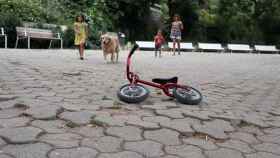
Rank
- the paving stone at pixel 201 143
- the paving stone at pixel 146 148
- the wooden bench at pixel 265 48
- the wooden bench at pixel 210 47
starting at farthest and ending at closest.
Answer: the wooden bench at pixel 265 48 < the wooden bench at pixel 210 47 < the paving stone at pixel 201 143 < the paving stone at pixel 146 148

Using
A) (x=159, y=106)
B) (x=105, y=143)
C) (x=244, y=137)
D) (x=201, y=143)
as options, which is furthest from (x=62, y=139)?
(x=159, y=106)

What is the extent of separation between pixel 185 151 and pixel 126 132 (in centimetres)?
73

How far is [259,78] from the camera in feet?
37.5

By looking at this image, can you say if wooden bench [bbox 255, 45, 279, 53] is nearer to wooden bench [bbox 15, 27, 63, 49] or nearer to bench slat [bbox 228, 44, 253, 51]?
bench slat [bbox 228, 44, 253, 51]

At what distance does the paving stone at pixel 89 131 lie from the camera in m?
4.48

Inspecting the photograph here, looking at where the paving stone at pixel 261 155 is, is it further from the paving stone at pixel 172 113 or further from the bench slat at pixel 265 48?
the bench slat at pixel 265 48

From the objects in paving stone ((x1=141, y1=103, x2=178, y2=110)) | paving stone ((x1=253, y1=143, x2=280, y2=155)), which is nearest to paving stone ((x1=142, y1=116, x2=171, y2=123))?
paving stone ((x1=141, y1=103, x2=178, y2=110))

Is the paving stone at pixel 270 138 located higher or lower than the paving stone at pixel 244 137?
lower

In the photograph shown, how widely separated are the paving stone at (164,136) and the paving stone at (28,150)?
3.55ft

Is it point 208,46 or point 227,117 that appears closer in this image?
point 227,117

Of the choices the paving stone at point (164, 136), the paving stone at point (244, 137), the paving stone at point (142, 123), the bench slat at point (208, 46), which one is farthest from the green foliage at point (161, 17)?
the paving stone at point (244, 137)

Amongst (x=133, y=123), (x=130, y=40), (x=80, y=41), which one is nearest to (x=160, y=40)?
(x=80, y=41)

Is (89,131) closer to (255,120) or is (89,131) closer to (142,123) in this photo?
(142,123)

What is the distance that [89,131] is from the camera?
459 cm
